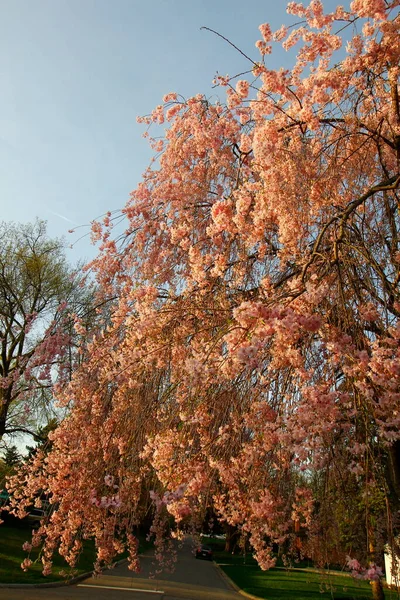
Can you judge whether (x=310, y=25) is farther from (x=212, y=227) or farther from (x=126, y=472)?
(x=126, y=472)

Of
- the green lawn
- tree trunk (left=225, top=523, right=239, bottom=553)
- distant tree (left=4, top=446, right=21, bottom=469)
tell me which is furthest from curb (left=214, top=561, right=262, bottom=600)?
distant tree (left=4, top=446, right=21, bottom=469)

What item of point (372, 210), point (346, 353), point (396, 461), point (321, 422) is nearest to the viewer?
point (321, 422)

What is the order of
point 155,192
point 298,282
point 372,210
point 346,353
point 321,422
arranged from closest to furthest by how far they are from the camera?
point 321,422 → point 346,353 → point 298,282 → point 372,210 → point 155,192

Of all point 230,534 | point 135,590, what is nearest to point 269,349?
point 135,590

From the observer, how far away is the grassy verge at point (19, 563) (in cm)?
942

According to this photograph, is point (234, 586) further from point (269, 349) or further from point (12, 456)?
point (269, 349)

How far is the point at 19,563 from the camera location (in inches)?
424

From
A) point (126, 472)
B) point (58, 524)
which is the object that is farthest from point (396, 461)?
point (58, 524)

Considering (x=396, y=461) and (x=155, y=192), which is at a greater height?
(x=155, y=192)

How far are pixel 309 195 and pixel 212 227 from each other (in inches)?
35.1

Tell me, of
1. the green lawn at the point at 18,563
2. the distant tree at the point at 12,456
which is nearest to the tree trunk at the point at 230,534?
the green lawn at the point at 18,563

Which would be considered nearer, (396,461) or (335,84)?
(335,84)

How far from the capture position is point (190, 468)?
118 inches

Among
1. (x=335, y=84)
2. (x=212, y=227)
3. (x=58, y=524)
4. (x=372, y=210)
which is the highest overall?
(x=335, y=84)
